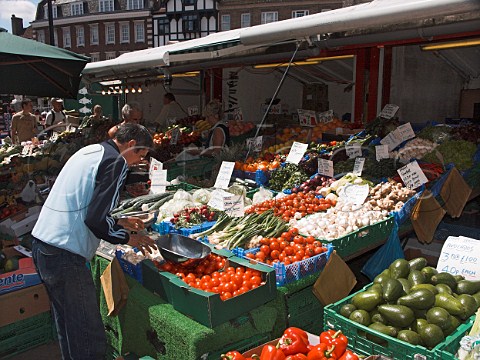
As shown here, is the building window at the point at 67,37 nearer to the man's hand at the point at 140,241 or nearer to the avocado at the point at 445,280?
the man's hand at the point at 140,241

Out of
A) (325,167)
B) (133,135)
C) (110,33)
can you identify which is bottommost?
(325,167)

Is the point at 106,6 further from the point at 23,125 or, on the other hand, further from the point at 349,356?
the point at 349,356

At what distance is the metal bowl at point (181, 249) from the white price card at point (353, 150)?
3012mm

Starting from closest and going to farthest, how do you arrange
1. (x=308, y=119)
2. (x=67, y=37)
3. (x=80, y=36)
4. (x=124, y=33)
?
(x=308, y=119) → (x=124, y=33) → (x=80, y=36) → (x=67, y=37)

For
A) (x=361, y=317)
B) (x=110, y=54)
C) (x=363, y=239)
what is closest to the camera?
(x=361, y=317)

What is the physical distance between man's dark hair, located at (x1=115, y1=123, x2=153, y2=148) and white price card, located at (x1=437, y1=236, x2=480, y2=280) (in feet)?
7.24

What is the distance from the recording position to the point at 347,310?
2.69 metres

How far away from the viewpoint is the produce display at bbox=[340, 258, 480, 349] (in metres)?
2.44

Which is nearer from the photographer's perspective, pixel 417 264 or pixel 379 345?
pixel 379 345

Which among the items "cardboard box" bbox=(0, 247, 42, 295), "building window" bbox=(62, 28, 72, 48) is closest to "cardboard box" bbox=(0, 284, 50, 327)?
"cardboard box" bbox=(0, 247, 42, 295)

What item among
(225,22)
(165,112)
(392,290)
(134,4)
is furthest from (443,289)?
(134,4)

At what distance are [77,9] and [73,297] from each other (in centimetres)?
5359

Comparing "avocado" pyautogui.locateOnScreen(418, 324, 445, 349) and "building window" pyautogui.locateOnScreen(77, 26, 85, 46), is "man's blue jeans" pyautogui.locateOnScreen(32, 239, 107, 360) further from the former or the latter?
"building window" pyautogui.locateOnScreen(77, 26, 85, 46)

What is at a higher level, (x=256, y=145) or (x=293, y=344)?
(x=256, y=145)
